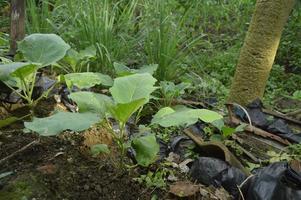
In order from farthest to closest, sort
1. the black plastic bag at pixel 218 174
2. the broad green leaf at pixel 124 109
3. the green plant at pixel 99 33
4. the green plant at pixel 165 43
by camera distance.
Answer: the green plant at pixel 165 43
the green plant at pixel 99 33
the black plastic bag at pixel 218 174
the broad green leaf at pixel 124 109

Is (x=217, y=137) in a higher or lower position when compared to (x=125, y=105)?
lower

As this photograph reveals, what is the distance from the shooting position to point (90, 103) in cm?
141

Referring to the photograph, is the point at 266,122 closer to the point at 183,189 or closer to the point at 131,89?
the point at 183,189

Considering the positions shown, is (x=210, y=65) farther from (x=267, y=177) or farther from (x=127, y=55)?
(x=267, y=177)

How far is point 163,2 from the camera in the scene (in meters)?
3.47

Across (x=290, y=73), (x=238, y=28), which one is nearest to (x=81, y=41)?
(x=290, y=73)

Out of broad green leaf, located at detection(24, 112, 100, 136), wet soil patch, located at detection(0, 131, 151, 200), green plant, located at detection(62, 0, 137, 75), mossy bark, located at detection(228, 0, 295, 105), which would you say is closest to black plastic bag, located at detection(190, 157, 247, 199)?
wet soil patch, located at detection(0, 131, 151, 200)

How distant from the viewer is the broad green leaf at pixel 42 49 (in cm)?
169

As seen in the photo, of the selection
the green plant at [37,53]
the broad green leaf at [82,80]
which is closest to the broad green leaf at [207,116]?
the broad green leaf at [82,80]

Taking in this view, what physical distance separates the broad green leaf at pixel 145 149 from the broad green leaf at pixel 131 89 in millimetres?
164

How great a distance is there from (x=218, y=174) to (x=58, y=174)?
2.37 feet

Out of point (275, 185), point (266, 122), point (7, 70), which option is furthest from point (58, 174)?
point (266, 122)

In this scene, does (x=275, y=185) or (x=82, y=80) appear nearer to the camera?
(x=275, y=185)

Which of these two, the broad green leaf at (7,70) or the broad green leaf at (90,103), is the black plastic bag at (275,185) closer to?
the broad green leaf at (90,103)
